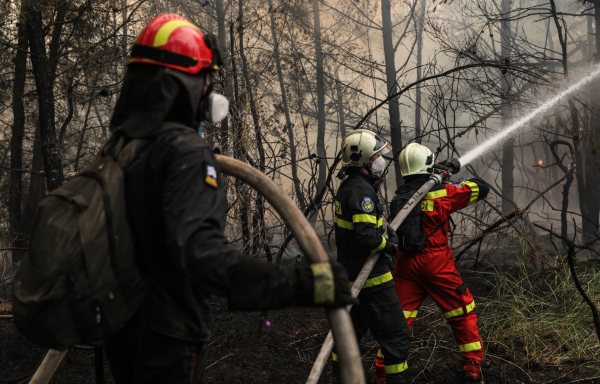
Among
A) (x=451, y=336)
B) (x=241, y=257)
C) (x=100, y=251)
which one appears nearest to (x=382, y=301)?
(x=451, y=336)

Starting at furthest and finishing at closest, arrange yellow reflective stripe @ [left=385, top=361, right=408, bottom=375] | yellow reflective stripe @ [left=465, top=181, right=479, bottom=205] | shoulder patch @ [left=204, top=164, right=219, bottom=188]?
yellow reflective stripe @ [left=465, top=181, right=479, bottom=205] < yellow reflective stripe @ [left=385, top=361, right=408, bottom=375] < shoulder patch @ [left=204, top=164, right=219, bottom=188]

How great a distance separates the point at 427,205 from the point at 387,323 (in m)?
1.21

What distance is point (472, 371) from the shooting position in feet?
13.2

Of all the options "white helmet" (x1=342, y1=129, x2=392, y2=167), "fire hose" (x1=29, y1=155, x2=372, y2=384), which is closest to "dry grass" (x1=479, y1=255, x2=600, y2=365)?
"white helmet" (x1=342, y1=129, x2=392, y2=167)

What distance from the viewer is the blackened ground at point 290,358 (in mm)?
4211

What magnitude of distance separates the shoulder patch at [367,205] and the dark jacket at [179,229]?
2.22 metres

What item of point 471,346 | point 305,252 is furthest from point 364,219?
point 305,252

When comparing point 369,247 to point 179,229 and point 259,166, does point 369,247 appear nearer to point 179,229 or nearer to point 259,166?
point 179,229

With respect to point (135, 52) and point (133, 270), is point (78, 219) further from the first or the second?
point (135, 52)

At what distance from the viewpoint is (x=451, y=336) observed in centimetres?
514

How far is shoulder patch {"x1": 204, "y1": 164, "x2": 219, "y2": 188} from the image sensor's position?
1.52 m

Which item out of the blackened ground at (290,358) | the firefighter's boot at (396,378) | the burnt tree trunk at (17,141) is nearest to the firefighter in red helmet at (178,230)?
the firefighter's boot at (396,378)

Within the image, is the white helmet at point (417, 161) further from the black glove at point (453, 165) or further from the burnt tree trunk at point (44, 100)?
the burnt tree trunk at point (44, 100)

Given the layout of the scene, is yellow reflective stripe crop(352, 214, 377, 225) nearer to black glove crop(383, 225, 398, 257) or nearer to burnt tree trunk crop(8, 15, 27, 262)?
black glove crop(383, 225, 398, 257)
